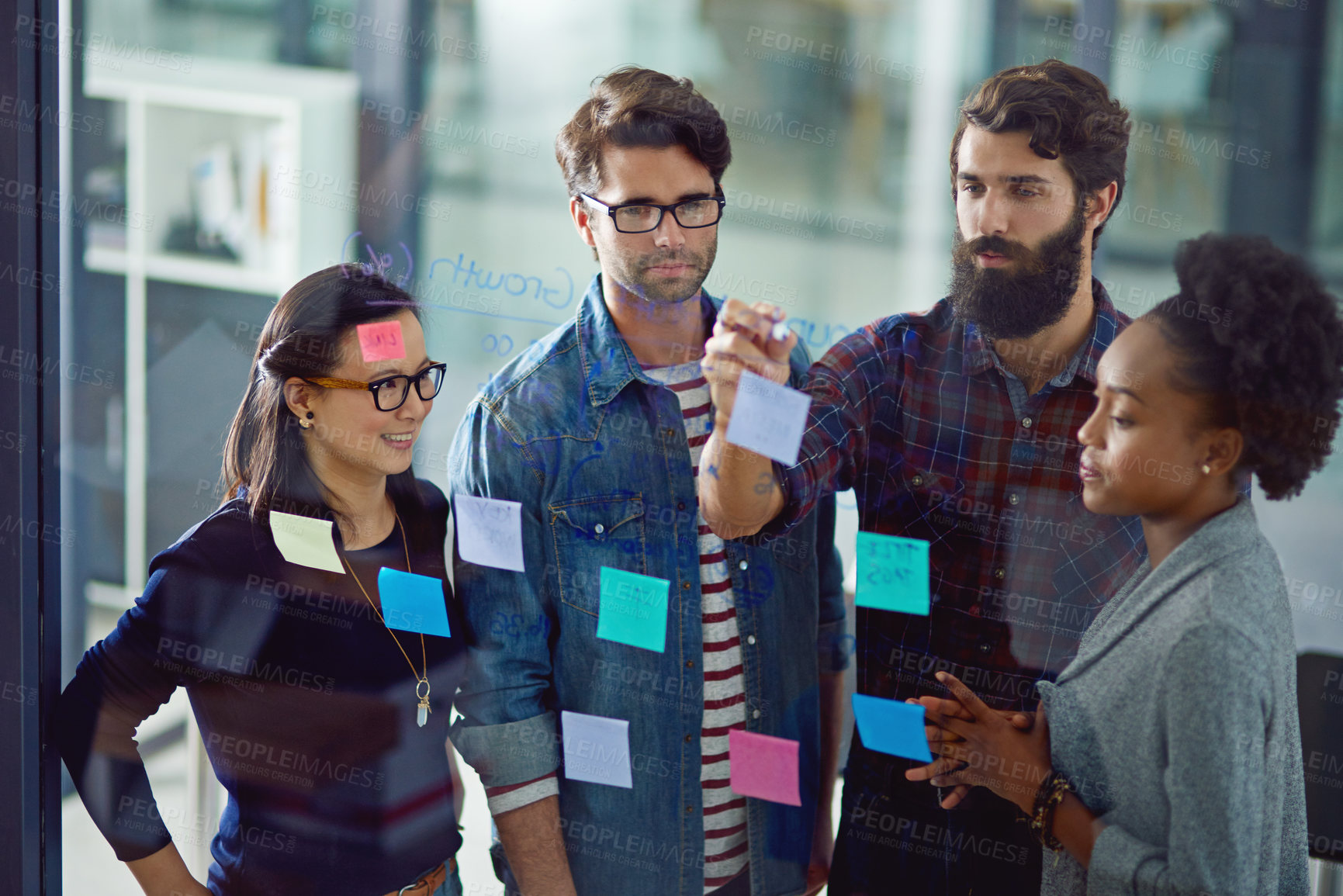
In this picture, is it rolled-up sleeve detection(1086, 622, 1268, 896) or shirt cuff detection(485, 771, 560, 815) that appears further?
shirt cuff detection(485, 771, 560, 815)

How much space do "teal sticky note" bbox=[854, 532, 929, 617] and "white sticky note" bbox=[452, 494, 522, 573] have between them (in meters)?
0.46

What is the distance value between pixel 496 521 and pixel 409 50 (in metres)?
0.70

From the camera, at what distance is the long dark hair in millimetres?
1372

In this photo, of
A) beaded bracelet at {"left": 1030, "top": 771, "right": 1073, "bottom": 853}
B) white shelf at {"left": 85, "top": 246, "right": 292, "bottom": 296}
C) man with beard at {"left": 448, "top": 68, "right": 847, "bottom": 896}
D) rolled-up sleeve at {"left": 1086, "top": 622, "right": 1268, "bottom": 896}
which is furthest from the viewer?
white shelf at {"left": 85, "top": 246, "right": 292, "bottom": 296}

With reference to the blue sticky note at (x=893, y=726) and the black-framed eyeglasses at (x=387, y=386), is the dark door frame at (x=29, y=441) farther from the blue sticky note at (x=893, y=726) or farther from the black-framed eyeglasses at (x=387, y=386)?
the blue sticky note at (x=893, y=726)

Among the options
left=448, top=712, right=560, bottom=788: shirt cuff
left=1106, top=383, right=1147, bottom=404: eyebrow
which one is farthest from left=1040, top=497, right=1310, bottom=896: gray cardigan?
left=448, top=712, right=560, bottom=788: shirt cuff

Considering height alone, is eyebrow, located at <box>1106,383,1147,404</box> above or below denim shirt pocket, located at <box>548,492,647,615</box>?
above

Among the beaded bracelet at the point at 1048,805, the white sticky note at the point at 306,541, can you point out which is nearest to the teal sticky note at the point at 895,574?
the beaded bracelet at the point at 1048,805

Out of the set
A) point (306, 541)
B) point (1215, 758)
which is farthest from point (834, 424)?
point (306, 541)

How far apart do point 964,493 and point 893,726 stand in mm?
307

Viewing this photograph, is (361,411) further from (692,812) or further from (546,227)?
(692,812)

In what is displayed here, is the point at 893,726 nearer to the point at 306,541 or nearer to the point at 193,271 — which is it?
the point at 306,541

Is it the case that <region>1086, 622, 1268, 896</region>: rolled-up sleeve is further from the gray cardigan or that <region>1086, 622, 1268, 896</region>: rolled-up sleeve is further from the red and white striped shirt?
the red and white striped shirt

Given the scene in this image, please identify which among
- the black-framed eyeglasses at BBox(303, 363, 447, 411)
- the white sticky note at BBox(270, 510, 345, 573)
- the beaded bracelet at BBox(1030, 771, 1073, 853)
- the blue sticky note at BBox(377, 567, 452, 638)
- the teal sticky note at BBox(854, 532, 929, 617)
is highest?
the black-framed eyeglasses at BBox(303, 363, 447, 411)
